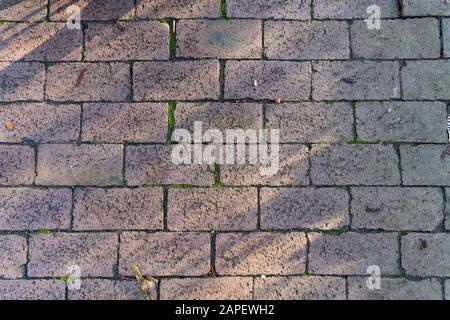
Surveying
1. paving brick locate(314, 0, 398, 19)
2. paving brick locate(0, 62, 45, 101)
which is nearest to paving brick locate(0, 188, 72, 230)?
paving brick locate(0, 62, 45, 101)

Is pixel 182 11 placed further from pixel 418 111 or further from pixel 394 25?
pixel 418 111

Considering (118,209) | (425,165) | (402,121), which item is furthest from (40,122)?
(425,165)

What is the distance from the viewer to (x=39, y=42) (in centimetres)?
348

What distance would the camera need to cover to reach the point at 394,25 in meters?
3.49

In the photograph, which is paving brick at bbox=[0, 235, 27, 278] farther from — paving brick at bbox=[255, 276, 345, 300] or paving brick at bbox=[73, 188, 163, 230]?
paving brick at bbox=[255, 276, 345, 300]

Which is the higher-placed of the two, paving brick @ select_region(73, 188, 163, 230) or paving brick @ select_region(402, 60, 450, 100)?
paving brick @ select_region(402, 60, 450, 100)

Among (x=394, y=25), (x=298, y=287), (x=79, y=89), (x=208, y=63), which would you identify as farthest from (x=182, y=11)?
(x=298, y=287)

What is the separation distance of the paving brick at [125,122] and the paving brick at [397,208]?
4.34 feet

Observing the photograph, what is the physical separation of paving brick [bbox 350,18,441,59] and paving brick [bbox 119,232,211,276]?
63.9 inches

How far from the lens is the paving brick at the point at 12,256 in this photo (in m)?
3.28

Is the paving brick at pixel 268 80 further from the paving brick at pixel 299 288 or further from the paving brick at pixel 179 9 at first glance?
the paving brick at pixel 299 288

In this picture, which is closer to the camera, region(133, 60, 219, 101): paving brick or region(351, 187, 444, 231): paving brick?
region(351, 187, 444, 231): paving brick

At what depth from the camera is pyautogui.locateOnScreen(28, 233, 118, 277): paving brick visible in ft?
10.7

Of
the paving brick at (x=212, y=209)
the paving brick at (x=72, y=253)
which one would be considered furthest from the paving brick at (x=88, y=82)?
the paving brick at (x=72, y=253)
